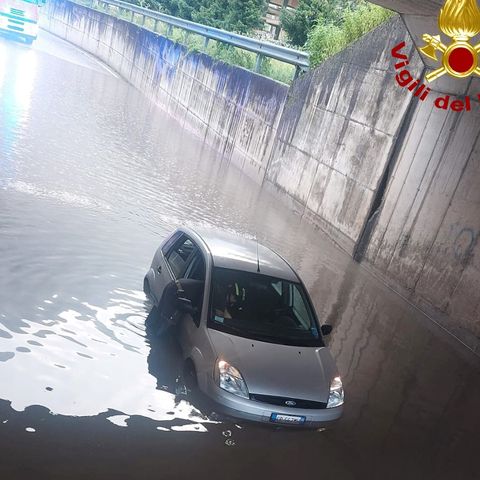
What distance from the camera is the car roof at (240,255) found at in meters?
7.46

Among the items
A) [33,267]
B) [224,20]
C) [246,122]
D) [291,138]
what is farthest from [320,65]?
[224,20]

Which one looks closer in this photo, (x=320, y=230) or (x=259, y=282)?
(x=259, y=282)

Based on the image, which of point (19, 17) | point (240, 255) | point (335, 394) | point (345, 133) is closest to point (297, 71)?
point (345, 133)

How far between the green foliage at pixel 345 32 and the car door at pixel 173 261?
11304 millimetres

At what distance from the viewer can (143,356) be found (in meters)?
7.10

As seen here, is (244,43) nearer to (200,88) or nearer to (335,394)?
(200,88)

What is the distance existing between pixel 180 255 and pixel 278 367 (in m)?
2.47

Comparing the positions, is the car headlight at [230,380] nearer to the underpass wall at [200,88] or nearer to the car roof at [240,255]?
the car roof at [240,255]

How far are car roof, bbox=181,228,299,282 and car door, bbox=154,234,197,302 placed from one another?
183 mm

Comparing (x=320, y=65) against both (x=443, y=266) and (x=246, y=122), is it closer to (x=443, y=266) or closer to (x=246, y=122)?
(x=246, y=122)

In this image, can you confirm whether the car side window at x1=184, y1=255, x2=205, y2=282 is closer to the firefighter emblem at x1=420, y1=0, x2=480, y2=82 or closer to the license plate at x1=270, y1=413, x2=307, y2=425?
the license plate at x1=270, y1=413, x2=307, y2=425

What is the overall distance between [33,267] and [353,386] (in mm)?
4676

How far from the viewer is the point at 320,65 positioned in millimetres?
18672

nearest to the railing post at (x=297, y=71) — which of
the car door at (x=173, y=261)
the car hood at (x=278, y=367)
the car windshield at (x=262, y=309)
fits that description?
the car door at (x=173, y=261)
